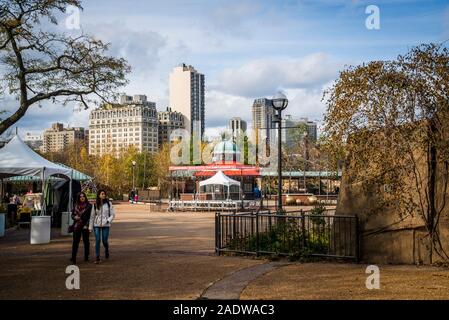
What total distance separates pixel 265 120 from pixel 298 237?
74255 millimetres

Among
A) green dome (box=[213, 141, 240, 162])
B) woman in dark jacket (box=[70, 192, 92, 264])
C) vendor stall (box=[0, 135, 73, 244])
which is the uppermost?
green dome (box=[213, 141, 240, 162])

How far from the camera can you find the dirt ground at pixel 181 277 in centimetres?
853

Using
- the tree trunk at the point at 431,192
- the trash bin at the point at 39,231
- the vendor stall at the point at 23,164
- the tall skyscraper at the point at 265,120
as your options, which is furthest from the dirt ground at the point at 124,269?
the tall skyscraper at the point at 265,120

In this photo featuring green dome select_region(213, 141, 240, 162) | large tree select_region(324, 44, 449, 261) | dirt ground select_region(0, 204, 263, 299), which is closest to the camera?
dirt ground select_region(0, 204, 263, 299)

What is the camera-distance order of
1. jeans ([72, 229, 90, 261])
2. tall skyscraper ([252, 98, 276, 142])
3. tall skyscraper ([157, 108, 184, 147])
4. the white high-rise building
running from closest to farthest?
jeans ([72, 229, 90, 261]) → tall skyscraper ([252, 98, 276, 142]) → the white high-rise building → tall skyscraper ([157, 108, 184, 147])

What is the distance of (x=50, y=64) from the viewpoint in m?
19.5

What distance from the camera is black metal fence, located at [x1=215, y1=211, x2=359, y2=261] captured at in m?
12.1

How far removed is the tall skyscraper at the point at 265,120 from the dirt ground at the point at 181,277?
6.51 m

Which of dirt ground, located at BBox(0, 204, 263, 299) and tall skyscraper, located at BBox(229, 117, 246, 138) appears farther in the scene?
tall skyscraper, located at BBox(229, 117, 246, 138)

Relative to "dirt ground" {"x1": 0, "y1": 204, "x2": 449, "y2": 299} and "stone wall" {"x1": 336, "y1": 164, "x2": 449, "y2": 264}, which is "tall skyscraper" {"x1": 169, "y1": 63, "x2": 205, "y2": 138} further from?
"stone wall" {"x1": 336, "y1": 164, "x2": 449, "y2": 264}

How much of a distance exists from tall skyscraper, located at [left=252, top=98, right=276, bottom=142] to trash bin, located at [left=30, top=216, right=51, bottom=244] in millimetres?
8516

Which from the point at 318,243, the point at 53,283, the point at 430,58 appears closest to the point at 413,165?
the point at 430,58

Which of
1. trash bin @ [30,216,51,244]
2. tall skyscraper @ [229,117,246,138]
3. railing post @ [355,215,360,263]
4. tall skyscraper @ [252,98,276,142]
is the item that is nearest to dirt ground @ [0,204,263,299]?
trash bin @ [30,216,51,244]
